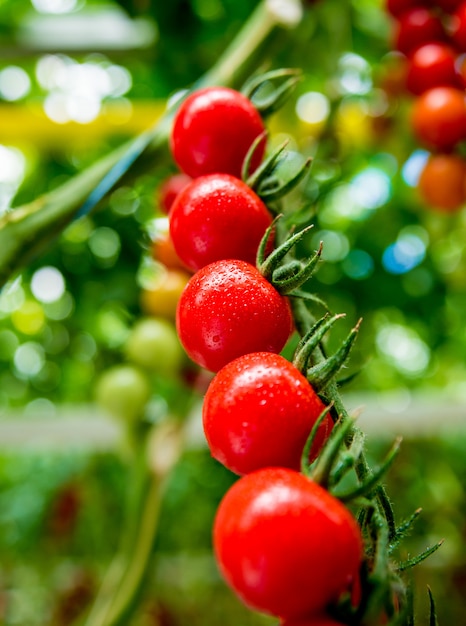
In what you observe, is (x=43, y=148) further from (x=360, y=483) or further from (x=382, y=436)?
(x=382, y=436)

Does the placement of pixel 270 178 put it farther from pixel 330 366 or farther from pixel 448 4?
pixel 448 4

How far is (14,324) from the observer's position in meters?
1.34

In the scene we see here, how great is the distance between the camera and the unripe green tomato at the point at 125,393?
0.73 meters

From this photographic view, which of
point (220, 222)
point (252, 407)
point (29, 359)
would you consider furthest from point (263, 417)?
point (29, 359)

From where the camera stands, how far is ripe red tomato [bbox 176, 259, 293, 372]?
0.27 metres

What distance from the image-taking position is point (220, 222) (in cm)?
31

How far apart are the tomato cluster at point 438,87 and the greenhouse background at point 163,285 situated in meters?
0.06

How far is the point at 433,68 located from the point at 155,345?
416 mm

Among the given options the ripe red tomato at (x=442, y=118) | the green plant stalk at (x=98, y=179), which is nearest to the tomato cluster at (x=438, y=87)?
the ripe red tomato at (x=442, y=118)

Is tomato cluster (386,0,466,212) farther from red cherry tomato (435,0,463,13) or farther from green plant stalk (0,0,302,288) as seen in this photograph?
green plant stalk (0,0,302,288)

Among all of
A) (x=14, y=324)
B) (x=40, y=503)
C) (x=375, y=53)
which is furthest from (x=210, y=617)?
(x=375, y=53)

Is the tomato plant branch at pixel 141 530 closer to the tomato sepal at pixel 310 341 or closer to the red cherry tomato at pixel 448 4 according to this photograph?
the tomato sepal at pixel 310 341

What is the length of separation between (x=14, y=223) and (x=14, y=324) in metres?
1.02

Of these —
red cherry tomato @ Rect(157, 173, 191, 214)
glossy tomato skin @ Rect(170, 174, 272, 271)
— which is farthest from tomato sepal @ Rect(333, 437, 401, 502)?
red cherry tomato @ Rect(157, 173, 191, 214)
